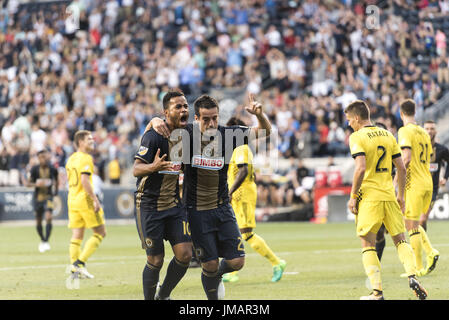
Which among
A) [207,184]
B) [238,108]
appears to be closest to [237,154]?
[207,184]

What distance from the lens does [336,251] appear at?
17797mm

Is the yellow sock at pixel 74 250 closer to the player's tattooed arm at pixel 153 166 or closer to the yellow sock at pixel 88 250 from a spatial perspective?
the yellow sock at pixel 88 250

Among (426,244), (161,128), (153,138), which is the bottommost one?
(426,244)

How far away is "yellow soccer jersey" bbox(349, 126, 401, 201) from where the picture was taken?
412 inches

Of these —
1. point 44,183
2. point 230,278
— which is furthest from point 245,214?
point 44,183

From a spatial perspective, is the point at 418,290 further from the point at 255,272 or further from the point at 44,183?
the point at 44,183

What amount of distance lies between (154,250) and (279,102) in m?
22.3

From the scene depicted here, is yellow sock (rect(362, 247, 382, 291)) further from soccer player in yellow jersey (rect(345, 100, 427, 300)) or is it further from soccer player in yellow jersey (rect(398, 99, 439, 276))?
soccer player in yellow jersey (rect(398, 99, 439, 276))

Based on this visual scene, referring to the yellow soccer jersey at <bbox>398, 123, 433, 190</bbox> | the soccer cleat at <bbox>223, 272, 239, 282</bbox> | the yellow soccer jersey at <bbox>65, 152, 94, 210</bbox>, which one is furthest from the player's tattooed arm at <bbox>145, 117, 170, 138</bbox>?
the yellow soccer jersey at <bbox>65, 152, 94, 210</bbox>

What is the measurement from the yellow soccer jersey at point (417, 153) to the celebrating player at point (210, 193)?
3581 mm

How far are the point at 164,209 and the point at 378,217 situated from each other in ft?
8.49

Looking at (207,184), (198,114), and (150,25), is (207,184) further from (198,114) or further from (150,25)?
(150,25)

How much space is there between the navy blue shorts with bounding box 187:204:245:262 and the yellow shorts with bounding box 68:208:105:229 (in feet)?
17.0

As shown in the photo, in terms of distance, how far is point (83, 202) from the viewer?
14797mm
